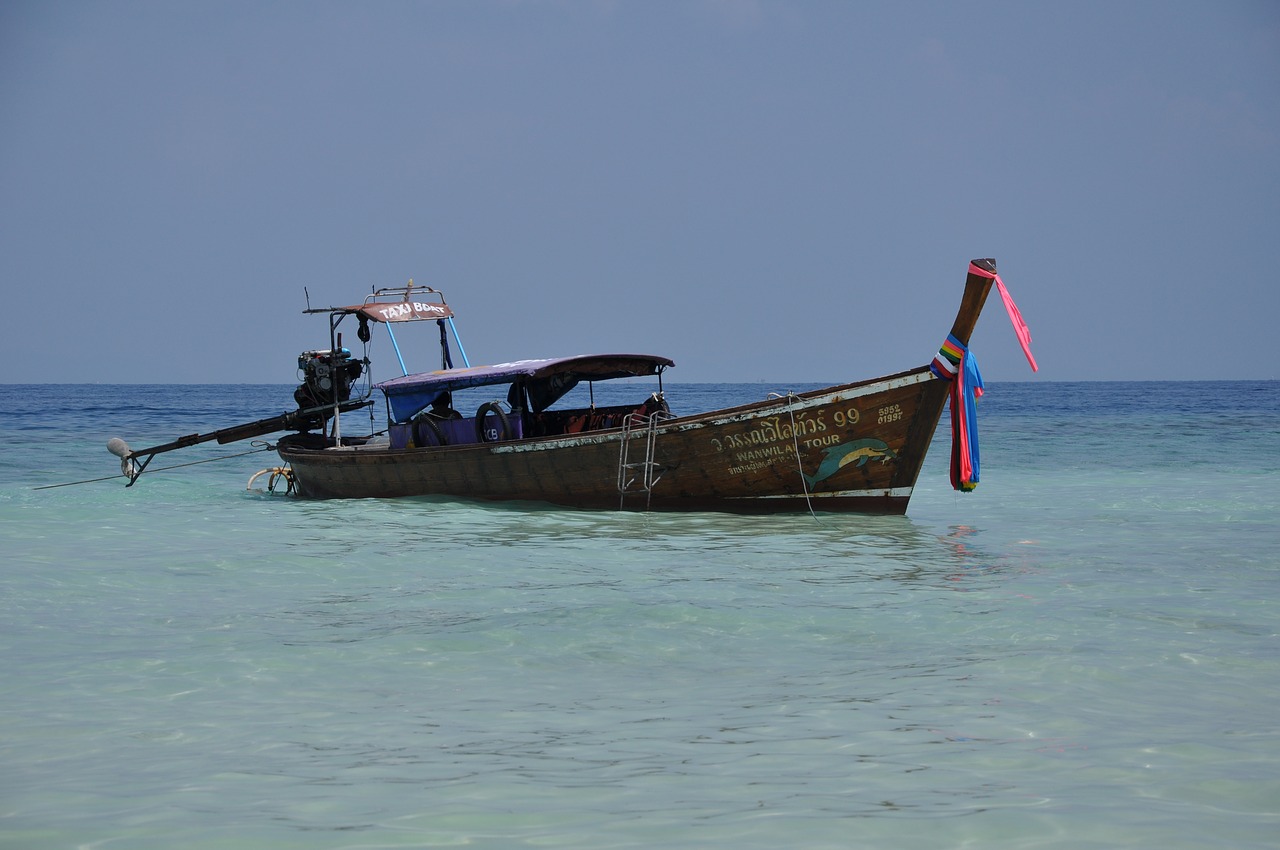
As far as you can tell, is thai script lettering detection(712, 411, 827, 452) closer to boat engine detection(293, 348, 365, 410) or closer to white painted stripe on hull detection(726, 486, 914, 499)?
white painted stripe on hull detection(726, 486, 914, 499)

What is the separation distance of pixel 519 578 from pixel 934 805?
19.1 ft

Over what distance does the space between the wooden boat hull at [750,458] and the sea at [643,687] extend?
51cm

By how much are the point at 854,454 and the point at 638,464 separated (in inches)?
98.0

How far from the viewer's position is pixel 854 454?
12.8m

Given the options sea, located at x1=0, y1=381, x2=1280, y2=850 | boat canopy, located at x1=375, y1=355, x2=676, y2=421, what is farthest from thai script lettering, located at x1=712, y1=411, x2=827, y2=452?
boat canopy, located at x1=375, y1=355, x2=676, y2=421

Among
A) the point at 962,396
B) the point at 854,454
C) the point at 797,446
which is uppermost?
the point at 962,396

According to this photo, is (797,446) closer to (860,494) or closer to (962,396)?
Result: (860,494)

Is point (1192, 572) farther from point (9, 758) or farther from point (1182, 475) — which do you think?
point (1182, 475)

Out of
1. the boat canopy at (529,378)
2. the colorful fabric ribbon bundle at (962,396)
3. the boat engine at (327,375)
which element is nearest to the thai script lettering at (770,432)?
the colorful fabric ribbon bundle at (962,396)

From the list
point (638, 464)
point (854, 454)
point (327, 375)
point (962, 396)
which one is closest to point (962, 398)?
point (962, 396)

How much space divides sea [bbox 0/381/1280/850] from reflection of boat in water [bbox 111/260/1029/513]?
0.59 meters

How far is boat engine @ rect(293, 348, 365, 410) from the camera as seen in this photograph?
16422 millimetres

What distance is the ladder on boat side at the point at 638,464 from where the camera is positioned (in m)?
13.1

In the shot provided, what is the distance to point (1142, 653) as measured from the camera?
21.6 feet
